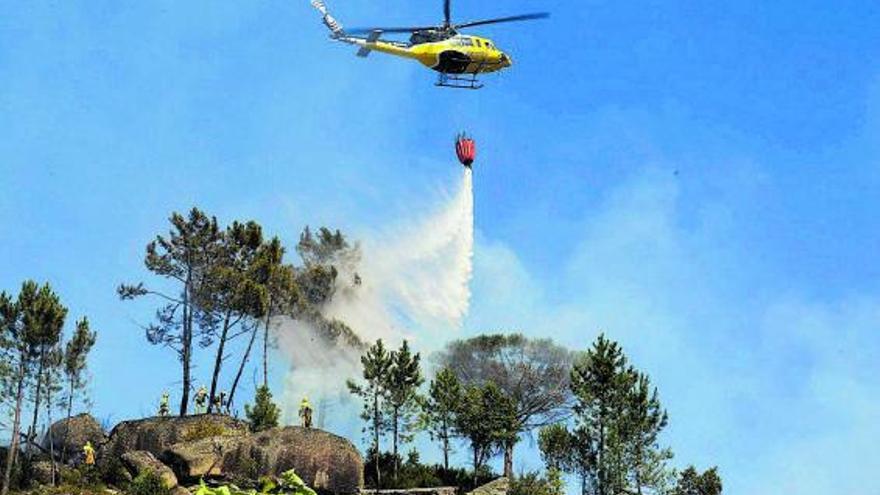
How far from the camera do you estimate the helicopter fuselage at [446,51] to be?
59.5 metres

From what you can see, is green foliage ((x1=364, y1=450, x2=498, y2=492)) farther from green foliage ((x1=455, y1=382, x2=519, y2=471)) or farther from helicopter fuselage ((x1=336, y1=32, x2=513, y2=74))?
helicopter fuselage ((x1=336, y1=32, x2=513, y2=74))

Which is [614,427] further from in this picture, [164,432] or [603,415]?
[164,432]

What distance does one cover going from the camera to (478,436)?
57844mm

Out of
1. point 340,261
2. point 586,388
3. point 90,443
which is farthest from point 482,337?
point 90,443

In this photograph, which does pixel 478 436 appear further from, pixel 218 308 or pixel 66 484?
pixel 66 484

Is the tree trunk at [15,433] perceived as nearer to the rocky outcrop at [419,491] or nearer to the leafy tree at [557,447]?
the rocky outcrop at [419,491]

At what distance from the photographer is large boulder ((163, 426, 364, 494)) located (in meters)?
51.7

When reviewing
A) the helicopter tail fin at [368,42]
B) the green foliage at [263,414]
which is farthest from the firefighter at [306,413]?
the helicopter tail fin at [368,42]

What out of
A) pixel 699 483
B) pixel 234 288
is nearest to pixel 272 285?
pixel 234 288

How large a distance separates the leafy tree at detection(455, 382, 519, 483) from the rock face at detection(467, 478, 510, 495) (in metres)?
1.68

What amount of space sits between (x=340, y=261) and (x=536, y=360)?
15092 millimetres

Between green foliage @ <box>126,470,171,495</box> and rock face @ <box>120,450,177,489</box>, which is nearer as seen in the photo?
green foliage @ <box>126,470,171,495</box>

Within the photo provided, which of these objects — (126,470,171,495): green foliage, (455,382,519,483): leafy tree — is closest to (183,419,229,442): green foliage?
(126,470,171,495): green foliage

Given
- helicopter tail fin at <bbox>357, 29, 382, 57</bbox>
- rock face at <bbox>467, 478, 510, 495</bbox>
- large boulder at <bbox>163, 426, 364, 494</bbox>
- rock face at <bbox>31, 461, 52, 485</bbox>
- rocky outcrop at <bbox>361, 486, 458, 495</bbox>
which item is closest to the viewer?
rock face at <bbox>31, 461, 52, 485</bbox>
